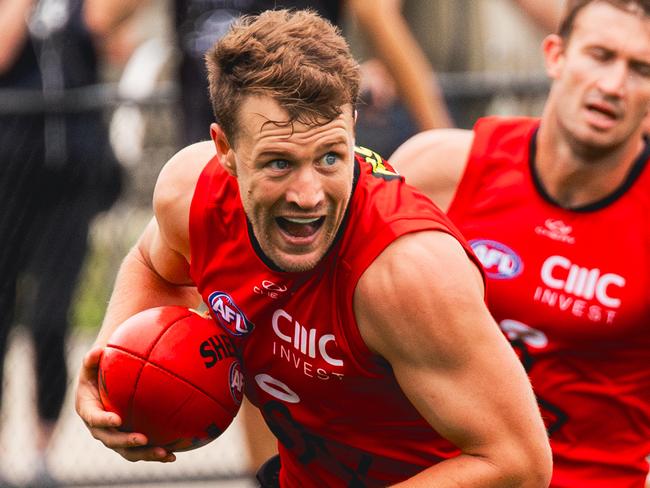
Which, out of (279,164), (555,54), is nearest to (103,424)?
(279,164)

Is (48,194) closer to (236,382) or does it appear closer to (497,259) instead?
(497,259)

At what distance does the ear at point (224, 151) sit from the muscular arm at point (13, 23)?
9.37 feet

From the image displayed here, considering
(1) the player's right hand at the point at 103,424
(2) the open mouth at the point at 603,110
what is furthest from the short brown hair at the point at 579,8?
(1) the player's right hand at the point at 103,424

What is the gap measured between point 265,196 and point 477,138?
129 centimetres

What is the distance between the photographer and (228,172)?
367cm

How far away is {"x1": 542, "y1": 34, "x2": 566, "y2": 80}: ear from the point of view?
14.5 feet

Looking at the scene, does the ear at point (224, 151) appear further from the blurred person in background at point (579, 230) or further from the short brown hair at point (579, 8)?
the short brown hair at point (579, 8)

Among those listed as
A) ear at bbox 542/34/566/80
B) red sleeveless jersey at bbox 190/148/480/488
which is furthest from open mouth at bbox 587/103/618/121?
red sleeveless jersey at bbox 190/148/480/488

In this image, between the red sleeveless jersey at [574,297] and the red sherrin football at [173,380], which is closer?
the red sherrin football at [173,380]

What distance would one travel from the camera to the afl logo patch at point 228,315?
3648mm

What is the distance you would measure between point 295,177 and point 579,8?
5.12ft

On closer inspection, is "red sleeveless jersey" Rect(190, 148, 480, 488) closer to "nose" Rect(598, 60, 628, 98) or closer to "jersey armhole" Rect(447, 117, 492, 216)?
"jersey armhole" Rect(447, 117, 492, 216)

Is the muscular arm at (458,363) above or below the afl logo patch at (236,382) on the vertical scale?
above

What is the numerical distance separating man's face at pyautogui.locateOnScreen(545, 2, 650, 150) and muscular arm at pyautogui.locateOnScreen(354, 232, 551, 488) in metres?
1.13
